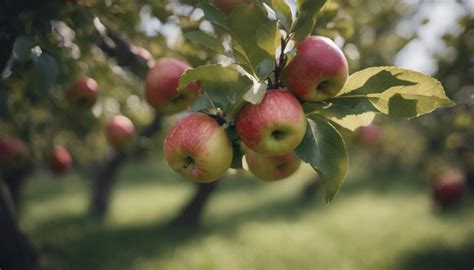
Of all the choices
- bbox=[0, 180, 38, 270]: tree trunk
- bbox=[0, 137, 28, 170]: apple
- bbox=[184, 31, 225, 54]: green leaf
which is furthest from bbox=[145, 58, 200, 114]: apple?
bbox=[0, 137, 28, 170]: apple

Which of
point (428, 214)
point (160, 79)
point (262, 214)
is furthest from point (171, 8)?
point (428, 214)

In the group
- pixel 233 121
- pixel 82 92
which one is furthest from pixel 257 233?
pixel 233 121

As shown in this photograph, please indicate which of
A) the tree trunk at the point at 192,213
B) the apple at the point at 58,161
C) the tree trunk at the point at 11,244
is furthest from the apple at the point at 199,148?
the tree trunk at the point at 192,213

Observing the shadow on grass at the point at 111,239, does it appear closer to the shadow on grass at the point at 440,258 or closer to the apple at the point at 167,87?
the shadow on grass at the point at 440,258

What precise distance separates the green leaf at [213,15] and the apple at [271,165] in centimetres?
47

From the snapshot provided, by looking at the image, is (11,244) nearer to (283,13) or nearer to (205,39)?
(205,39)

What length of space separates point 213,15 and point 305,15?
28 centimetres

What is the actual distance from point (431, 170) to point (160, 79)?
354cm

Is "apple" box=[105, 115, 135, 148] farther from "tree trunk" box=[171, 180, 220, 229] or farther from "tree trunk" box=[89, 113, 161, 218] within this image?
"tree trunk" box=[89, 113, 161, 218]

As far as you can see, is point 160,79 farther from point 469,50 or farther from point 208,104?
point 469,50

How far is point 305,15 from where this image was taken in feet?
4.07

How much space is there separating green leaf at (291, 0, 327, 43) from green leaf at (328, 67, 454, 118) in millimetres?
211

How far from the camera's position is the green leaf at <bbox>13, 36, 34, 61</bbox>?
4.31 feet

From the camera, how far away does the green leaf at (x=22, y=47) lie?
1.31 metres
